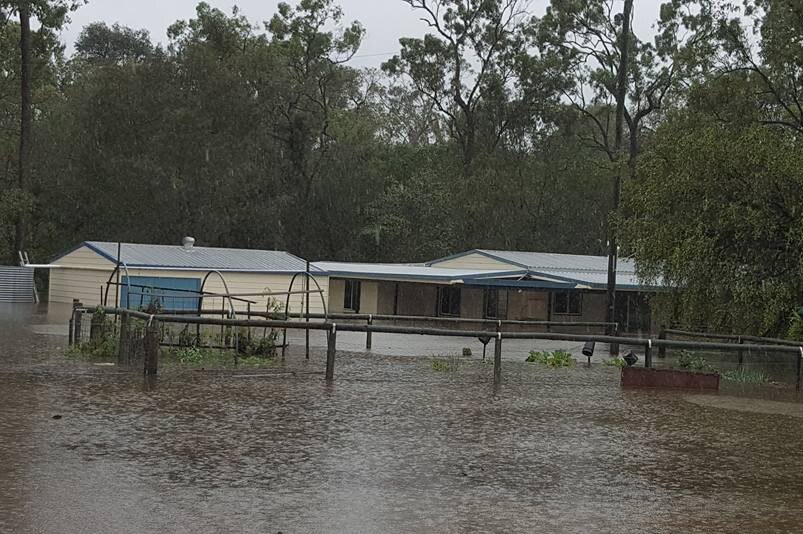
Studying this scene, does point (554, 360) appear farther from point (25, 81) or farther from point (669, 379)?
point (25, 81)

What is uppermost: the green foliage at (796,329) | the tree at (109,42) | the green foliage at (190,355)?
the tree at (109,42)

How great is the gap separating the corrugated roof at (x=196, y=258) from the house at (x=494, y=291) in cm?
214

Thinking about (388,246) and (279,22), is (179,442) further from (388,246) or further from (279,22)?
(279,22)

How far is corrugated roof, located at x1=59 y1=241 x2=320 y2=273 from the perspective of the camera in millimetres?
41250

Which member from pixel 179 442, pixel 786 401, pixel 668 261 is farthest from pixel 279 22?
pixel 179 442

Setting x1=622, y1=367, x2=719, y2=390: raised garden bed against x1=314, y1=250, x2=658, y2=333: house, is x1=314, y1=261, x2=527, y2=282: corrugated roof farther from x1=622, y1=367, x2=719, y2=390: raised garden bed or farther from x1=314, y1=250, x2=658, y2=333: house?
x1=622, y1=367, x2=719, y2=390: raised garden bed

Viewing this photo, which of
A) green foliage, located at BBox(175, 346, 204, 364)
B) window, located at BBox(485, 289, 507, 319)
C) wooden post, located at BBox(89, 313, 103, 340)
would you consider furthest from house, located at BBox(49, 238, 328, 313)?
green foliage, located at BBox(175, 346, 204, 364)

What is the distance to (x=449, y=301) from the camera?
157 ft

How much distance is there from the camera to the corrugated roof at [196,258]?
4125 cm

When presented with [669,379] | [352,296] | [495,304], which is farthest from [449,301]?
[669,379]

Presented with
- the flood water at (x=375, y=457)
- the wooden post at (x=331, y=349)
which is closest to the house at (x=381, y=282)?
the wooden post at (x=331, y=349)

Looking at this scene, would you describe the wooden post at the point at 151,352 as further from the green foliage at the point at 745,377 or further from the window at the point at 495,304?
the window at the point at 495,304

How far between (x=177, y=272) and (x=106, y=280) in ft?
9.33

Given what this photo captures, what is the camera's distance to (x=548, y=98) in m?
62.7
